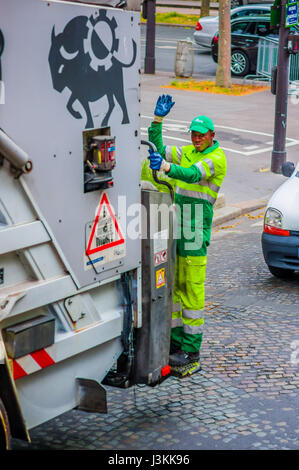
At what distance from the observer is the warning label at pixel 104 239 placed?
15.0 feet

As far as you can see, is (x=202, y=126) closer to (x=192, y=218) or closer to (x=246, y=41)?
(x=192, y=218)

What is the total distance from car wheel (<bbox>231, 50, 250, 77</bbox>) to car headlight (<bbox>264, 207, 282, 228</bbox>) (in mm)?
15772

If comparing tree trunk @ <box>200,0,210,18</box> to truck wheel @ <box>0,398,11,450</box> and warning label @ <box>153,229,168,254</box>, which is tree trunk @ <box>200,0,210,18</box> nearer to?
warning label @ <box>153,229,168,254</box>

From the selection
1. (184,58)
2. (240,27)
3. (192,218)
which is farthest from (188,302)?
(240,27)

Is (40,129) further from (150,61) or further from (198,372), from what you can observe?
(150,61)

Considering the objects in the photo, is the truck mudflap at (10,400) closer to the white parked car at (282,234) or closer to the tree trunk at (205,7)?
the white parked car at (282,234)

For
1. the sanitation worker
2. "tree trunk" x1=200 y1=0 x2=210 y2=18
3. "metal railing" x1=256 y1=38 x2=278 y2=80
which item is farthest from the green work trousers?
"tree trunk" x1=200 y1=0 x2=210 y2=18

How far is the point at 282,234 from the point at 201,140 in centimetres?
284

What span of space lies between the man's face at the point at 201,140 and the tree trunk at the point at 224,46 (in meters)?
15.3

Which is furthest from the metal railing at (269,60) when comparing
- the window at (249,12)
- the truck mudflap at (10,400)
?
the truck mudflap at (10,400)

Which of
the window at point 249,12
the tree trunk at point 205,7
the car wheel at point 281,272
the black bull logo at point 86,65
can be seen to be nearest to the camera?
the black bull logo at point 86,65

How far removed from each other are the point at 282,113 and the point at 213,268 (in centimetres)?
579

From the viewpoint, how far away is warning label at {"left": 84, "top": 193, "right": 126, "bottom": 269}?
4.57 meters

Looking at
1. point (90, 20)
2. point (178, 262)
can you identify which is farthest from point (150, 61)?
point (90, 20)
